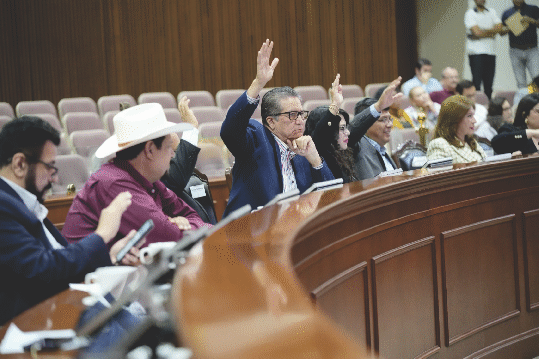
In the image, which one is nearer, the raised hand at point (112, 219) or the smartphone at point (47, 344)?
the smartphone at point (47, 344)

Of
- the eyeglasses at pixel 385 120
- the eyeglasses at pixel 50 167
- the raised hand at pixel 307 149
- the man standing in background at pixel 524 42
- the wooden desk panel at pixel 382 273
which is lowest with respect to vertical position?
the wooden desk panel at pixel 382 273

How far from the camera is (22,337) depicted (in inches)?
44.8

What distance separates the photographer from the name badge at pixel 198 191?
3.16m

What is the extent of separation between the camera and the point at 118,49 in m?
7.82

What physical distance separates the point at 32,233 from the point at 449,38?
891 cm

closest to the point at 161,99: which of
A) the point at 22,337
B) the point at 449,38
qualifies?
the point at 449,38

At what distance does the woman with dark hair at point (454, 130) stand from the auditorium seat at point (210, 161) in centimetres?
175

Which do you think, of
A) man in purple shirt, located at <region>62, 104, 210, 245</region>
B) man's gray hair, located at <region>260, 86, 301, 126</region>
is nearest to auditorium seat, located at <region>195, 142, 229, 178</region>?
man's gray hair, located at <region>260, 86, 301, 126</region>

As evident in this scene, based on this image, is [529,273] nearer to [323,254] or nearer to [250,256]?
[323,254]

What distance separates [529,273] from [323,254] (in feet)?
5.36

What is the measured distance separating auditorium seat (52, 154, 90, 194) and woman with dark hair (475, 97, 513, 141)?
359cm

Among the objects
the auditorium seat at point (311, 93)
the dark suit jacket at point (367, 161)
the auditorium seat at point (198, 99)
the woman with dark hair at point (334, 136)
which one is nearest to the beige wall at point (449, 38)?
the auditorium seat at point (311, 93)

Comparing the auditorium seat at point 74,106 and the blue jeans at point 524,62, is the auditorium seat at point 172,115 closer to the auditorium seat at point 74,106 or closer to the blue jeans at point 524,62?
the auditorium seat at point 74,106

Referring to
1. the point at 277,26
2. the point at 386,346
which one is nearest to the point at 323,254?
the point at 386,346
